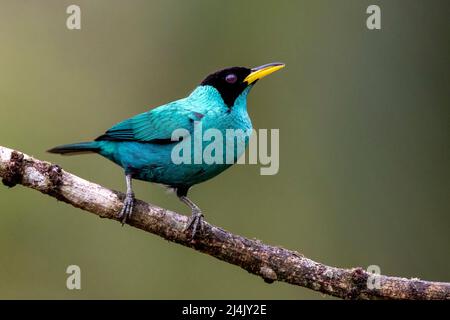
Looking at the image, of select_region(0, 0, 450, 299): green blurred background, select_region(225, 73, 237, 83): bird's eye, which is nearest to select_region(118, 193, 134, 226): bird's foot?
select_region(225, 73, 237, 83): bird's eye

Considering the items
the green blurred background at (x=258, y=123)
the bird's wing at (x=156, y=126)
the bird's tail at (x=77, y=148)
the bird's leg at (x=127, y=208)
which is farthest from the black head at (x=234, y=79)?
the green blurred background at (x=258, y=123)

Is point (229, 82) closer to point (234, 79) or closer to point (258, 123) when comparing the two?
point (234, 79)

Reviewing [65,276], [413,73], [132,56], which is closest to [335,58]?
[413,73]

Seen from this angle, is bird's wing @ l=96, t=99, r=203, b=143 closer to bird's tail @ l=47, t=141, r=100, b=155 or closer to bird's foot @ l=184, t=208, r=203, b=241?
bird's tail @ l=47, t=141, r=100, b=155

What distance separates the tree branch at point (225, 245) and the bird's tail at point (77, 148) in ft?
2.47

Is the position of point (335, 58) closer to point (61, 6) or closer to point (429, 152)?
point (429, 152)

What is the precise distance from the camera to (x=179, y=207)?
9086 millimetres

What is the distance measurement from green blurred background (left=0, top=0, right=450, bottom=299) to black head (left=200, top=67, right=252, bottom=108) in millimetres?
3096

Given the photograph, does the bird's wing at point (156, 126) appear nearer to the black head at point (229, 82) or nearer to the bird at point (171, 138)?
the bird at point (171, 138)

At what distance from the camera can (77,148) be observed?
232 inches

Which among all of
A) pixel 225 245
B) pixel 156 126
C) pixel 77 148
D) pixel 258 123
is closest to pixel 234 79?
pixel 156 126

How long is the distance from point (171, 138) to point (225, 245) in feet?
3.56

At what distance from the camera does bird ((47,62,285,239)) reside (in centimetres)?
566
